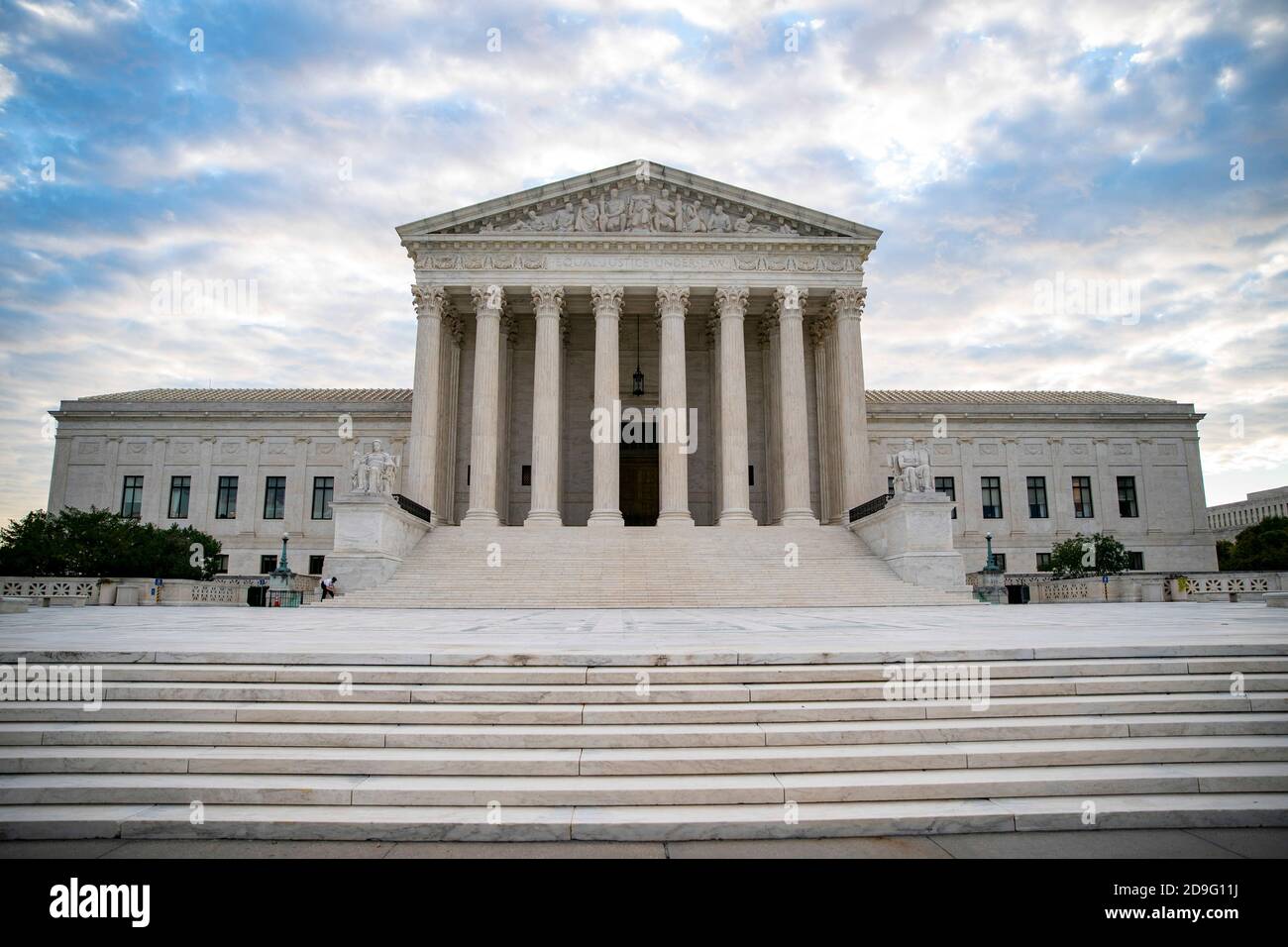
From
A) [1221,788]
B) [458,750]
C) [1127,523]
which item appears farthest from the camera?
[1127,523]

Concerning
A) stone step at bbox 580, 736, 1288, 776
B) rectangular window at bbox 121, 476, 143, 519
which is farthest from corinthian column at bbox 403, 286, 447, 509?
stone step at bbox 580, 736, 1288, 776

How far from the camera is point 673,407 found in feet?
107

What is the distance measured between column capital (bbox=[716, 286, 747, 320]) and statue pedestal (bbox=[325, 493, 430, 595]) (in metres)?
16.6

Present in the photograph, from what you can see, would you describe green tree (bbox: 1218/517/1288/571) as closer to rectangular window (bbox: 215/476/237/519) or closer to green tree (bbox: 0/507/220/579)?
green tree (bbox: 0/507/220/579)

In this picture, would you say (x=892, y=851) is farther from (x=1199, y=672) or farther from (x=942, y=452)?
(x=942, y=452)

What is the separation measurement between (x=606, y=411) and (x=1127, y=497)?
33720 millimetres

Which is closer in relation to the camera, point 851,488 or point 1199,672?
point 1199,672

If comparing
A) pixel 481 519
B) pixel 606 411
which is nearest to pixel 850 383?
pixel 606 411

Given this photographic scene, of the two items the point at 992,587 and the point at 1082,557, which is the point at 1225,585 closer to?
the point at 992,587

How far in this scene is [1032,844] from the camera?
17.1ft

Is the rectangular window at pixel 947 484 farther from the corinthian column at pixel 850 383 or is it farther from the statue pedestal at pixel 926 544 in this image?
the statue pedestal at pixel 926 544

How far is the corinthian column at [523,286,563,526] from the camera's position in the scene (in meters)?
31.9

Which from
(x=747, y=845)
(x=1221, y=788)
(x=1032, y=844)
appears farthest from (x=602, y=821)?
(x=1221, y=788)
